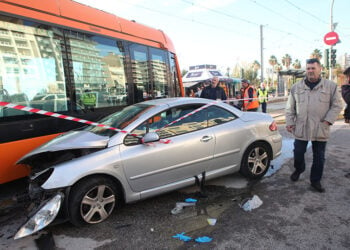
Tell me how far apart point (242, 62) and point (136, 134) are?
72.8m

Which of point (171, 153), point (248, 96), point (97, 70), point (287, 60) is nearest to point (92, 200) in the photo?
Answer: point (171, 153)

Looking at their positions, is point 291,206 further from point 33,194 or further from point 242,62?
point 242,62

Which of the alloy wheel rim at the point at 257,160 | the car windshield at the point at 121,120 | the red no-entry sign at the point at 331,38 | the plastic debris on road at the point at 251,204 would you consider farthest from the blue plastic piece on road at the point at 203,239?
the red no-entry sign at the point at 331,38

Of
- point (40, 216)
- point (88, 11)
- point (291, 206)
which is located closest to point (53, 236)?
point (40, 216)

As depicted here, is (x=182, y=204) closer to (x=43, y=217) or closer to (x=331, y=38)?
(x=43, y=217)

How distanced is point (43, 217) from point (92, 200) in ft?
1.73

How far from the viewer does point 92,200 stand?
3021 millimetres

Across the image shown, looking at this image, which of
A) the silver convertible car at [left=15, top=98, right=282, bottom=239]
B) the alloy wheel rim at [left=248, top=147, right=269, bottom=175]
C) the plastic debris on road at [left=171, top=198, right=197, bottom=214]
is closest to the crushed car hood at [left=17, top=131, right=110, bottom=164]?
the silver convertible car at [left=15, top=98, right=282, bottom=239]

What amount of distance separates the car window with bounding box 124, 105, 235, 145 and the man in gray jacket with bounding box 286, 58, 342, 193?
101 cm

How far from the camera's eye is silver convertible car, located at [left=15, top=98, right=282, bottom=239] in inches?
114

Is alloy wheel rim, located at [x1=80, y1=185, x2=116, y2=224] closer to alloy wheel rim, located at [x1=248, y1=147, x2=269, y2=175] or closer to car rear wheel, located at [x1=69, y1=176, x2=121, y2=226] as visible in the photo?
car rear wheel, located at [x1=69, y1=176, x2=121, y2=226]

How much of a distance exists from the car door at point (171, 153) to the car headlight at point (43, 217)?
834 mm

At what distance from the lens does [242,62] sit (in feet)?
234

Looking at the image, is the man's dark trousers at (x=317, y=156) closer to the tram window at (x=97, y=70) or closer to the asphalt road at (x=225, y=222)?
the asphalt road at (x=225, y=222)
